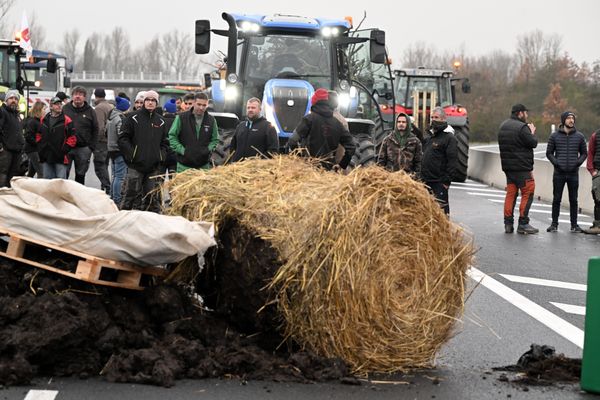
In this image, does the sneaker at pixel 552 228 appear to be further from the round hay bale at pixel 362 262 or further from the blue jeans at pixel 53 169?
the round hay bale at pixel 362 262

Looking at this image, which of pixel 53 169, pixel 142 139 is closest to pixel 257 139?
pixel 142 139

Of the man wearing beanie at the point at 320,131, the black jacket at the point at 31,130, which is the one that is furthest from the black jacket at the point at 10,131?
the man wearing beanie at the point at 320,131

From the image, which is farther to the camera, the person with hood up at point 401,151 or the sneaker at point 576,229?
the sneaker at point 576,229

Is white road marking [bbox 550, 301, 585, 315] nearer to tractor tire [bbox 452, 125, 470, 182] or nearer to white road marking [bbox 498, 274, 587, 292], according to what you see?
white road marking [bbox 498, 274, 587, 292]

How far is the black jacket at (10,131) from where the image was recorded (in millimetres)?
16859

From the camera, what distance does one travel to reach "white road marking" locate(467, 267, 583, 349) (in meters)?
9.55

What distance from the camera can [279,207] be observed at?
7.97 metres

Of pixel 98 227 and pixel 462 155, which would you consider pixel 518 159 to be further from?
pixel 462 155

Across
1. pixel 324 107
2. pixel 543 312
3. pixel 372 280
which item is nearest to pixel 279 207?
pixel 372 280

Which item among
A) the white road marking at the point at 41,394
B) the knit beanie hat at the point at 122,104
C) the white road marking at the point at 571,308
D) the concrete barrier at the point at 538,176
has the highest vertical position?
the knit beanie hat at the point at 122,104

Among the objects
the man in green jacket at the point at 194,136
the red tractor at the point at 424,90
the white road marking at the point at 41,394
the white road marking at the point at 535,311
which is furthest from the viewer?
the red tractor at the point at 424,90

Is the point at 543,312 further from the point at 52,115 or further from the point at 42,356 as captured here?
the point at 52,115

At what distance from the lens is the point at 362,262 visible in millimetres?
7520

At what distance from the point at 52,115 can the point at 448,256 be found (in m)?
10.5
